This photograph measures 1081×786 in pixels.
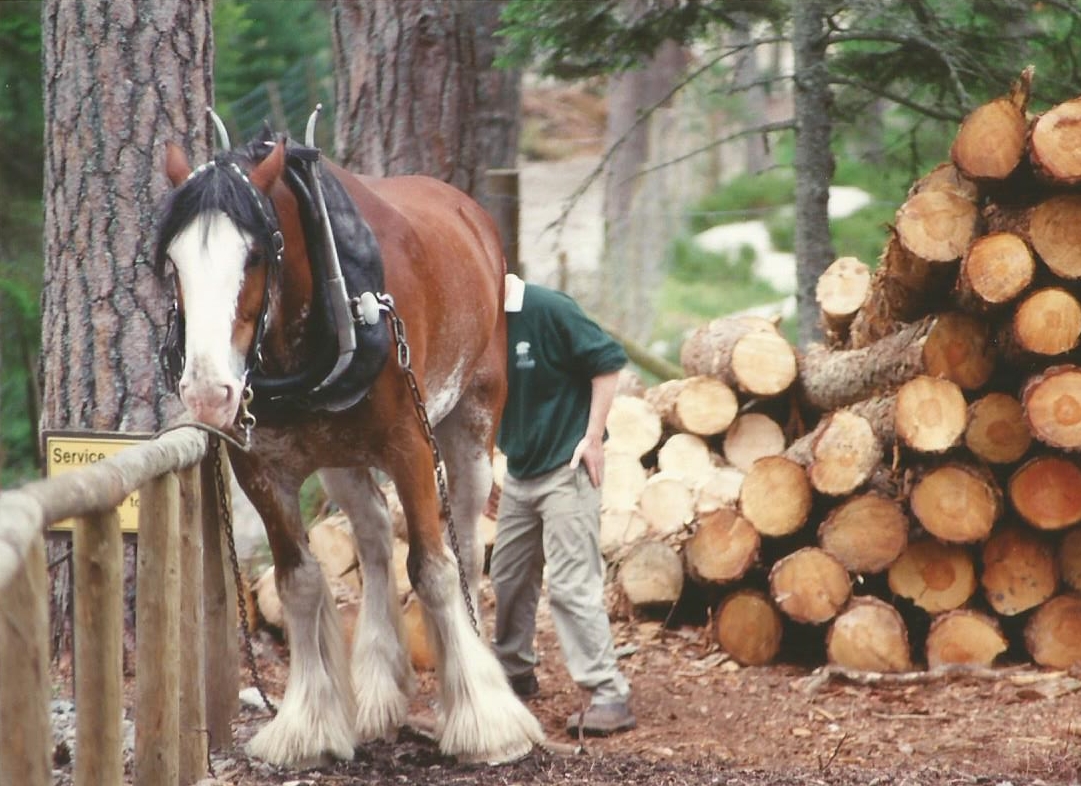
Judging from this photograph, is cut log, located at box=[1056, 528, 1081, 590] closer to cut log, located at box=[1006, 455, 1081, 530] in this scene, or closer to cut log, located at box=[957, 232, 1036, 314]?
cut log, located at box=[1006, 455, 1081, 530]

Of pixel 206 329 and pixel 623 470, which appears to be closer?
pixel 206 329

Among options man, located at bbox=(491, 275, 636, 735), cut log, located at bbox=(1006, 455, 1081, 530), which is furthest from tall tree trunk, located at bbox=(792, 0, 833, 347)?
man, located at bbox=(491, 275, 636, 735)

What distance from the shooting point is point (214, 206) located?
3719 millimetres

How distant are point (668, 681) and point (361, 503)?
1.70m

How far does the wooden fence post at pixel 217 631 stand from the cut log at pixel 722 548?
2256 millimetres

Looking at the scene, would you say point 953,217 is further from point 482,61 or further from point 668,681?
point 482,61

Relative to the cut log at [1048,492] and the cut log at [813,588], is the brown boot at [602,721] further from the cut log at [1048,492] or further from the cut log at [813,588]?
the cut log at [1048,492]

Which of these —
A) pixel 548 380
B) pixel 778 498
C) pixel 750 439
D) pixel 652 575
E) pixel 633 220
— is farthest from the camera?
pixel 633 220

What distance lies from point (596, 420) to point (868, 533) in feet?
4.79

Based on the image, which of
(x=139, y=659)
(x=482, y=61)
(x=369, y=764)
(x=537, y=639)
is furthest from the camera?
(x=482, y=61)

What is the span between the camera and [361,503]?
519 cm

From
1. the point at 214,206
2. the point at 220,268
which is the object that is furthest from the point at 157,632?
the point at 214,206

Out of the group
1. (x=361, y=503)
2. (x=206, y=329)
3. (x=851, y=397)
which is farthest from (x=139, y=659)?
(x=851, y=397)

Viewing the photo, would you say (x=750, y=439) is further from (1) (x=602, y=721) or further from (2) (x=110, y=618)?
(2) (x=110, y=618)
